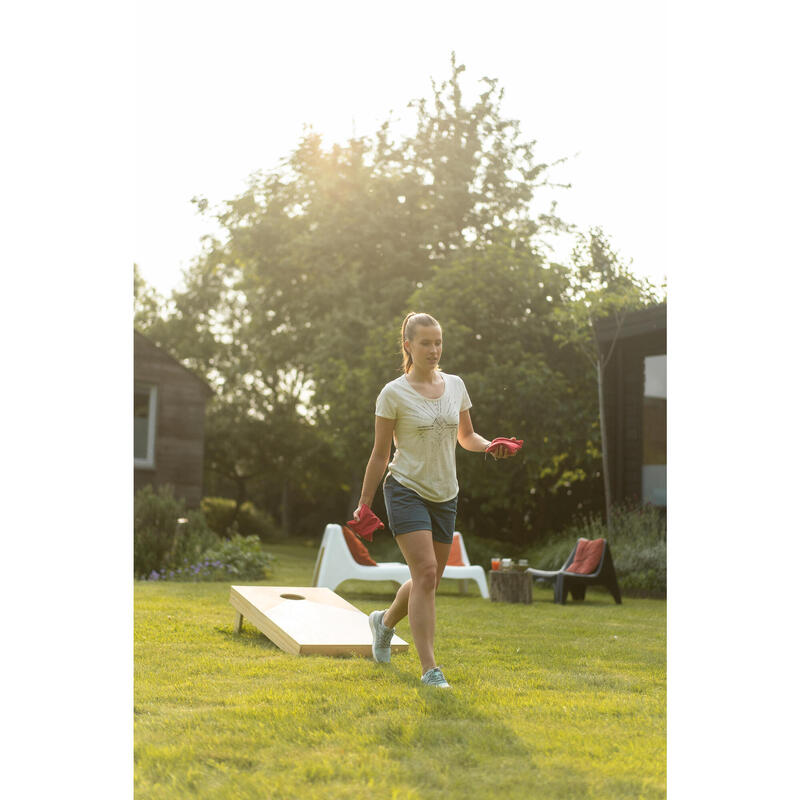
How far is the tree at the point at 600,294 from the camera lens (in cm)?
1290

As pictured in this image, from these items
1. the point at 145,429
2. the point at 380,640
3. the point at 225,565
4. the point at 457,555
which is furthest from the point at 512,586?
the point at 145,429

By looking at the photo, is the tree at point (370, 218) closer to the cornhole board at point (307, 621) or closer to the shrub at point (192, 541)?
the shrub at point (192, 541)

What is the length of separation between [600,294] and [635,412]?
1.99 m

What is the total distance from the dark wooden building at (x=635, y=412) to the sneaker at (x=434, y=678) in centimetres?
980

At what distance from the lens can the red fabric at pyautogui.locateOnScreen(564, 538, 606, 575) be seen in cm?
959

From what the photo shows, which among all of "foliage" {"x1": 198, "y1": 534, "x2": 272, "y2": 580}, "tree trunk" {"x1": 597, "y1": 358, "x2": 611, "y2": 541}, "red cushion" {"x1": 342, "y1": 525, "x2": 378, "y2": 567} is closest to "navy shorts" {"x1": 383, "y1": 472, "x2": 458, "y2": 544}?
"red cushion" {"x1": 342, "y1": 525, "x2": 378, "y2": 567}

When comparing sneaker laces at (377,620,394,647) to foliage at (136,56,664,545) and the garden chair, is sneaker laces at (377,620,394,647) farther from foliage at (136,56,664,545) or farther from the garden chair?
foliage at (136,56,664,545)

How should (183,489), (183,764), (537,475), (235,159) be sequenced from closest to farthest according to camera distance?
1. (183,764)
2. (537,475)
3. (183,489)
4. (235,159)

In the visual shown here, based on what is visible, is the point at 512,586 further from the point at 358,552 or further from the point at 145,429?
the point at 145,429

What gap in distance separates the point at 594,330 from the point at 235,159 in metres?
9.52

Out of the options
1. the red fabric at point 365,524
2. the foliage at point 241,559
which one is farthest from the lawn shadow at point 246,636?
the foliage at point 241,559
